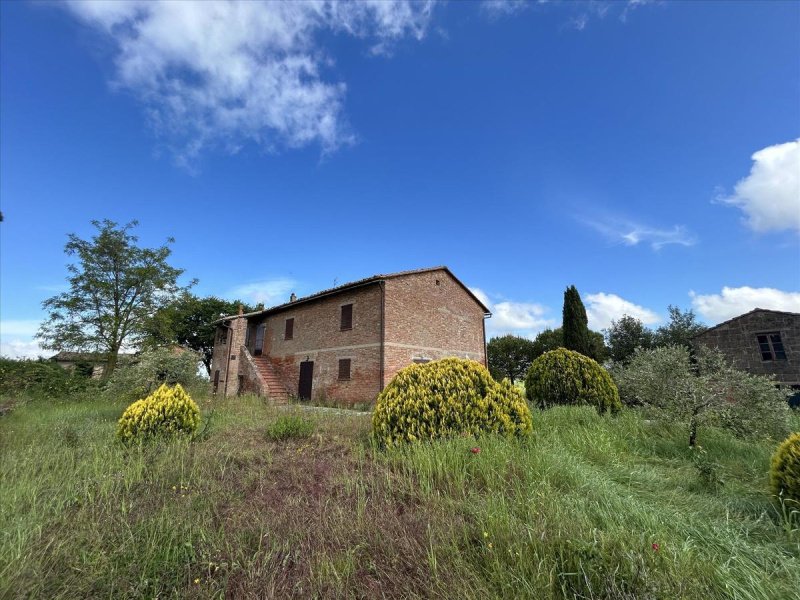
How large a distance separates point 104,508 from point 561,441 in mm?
5562

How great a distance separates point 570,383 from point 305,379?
13.9 m

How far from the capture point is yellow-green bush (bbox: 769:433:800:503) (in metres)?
3.33

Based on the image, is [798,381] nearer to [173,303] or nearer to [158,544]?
[158,544]

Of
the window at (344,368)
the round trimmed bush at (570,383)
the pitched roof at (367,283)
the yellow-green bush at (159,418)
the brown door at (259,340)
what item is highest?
the pitched roof at (367,283)

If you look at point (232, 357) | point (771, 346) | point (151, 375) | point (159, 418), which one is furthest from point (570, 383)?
point (232, 357)

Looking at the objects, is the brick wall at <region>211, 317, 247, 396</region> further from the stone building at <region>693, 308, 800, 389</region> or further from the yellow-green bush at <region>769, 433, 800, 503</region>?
the stone building at <region>693, 308, 800, 389</region>

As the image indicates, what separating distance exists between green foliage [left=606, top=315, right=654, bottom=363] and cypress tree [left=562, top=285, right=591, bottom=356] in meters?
9.38

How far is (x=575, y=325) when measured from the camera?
2031cm

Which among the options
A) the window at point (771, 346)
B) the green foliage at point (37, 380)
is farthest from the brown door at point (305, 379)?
the window at point (771, 346)

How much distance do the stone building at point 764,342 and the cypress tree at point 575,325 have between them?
20.2ft

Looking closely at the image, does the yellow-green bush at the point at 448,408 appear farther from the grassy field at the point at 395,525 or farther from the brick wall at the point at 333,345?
the brick wall at the point at 333,345

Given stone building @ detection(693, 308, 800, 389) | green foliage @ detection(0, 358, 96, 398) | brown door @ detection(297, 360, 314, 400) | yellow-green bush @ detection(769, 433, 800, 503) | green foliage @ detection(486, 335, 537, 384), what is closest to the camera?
yellow-green bush @ detection(769, 433, 800, 503)

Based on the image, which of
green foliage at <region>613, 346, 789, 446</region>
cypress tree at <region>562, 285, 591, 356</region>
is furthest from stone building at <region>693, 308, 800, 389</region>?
green foliage at <region>613, 346, 789, 446</region>

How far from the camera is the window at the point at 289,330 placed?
69.6ft
